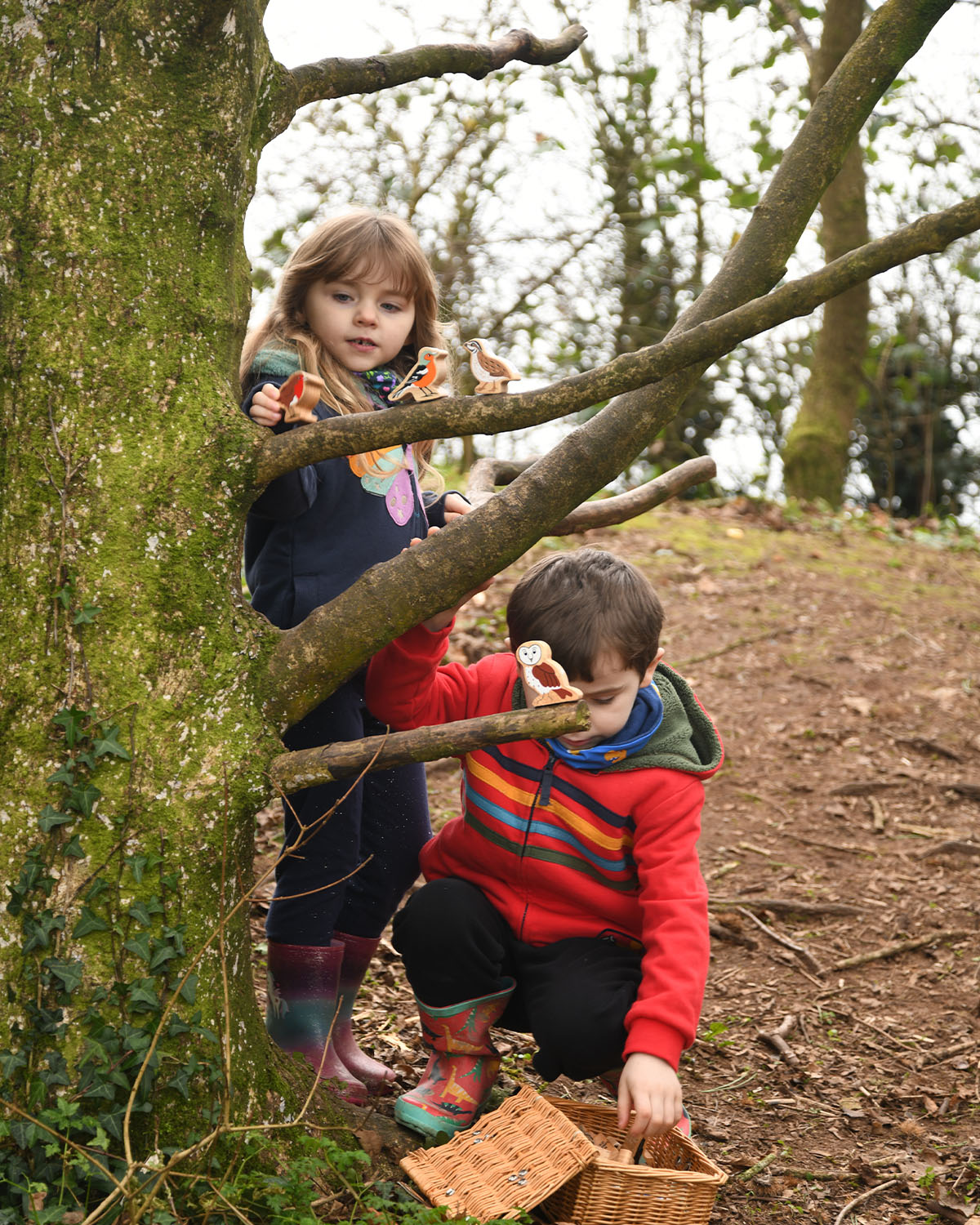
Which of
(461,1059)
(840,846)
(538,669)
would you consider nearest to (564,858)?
(461,1059)

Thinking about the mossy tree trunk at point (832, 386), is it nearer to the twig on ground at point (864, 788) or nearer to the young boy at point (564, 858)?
the twig on ground at point (864, 788)

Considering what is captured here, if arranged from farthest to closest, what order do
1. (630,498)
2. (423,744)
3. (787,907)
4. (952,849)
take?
(952,849), (787,907), (630,498), (423,744)

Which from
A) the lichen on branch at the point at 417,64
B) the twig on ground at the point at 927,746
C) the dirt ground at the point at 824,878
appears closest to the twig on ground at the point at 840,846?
the dirt ground at the point at 824,878

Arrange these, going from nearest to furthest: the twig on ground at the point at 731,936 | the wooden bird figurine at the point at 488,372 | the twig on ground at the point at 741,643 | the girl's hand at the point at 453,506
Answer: the wooden bird figurine at the point at 488,372
the girl's hand at the point at 453,506
the twig on ground at the point at 731,936
the twig on ground at the point at 741,643

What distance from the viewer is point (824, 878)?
401 cm

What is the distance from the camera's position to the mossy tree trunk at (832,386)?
9836 mm

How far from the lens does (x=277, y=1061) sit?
6.66 ft

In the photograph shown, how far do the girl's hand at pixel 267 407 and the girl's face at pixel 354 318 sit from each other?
1.73ft

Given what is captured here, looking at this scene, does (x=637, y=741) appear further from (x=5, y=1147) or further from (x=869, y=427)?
(x=869, y=427)

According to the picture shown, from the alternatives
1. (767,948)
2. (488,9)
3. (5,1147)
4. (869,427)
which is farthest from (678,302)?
(5,1147)

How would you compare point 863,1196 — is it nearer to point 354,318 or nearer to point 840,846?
point 840,846

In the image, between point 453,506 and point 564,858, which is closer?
point 564,858

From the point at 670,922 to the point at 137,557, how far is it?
1.20 meters

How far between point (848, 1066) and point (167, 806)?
2.09 meters
